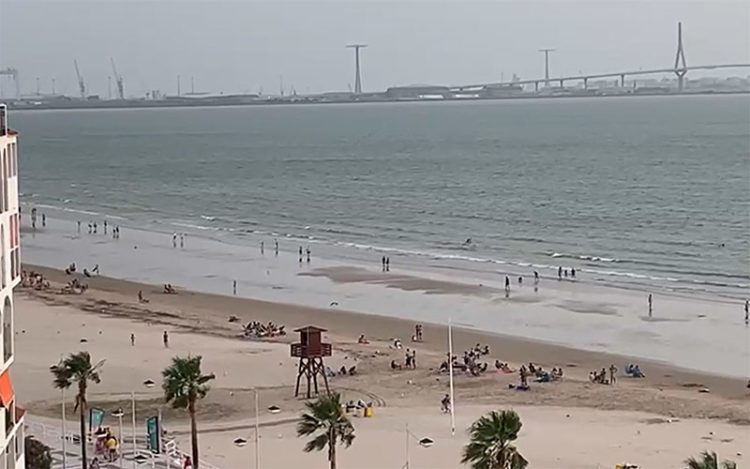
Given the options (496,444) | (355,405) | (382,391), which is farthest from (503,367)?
(496,444)

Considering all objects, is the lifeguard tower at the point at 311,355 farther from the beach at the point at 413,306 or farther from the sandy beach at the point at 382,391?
the beach at the point at 413,306

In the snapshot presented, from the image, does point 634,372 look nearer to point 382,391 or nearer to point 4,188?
point 382,391

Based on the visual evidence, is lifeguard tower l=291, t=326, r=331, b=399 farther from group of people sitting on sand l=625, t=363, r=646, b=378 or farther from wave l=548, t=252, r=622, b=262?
wave l=548, t=252, r=622, b=262

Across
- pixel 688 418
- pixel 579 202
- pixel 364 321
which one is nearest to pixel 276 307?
pixel 364 321

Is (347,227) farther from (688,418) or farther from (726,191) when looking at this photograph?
(688,418)

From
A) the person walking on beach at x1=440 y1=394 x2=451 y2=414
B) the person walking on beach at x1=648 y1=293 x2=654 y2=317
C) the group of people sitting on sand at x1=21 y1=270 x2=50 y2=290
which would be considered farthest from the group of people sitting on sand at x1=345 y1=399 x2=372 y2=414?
the group of people sitting on sand at x1=21 y1=270 x2=50 y2=290
